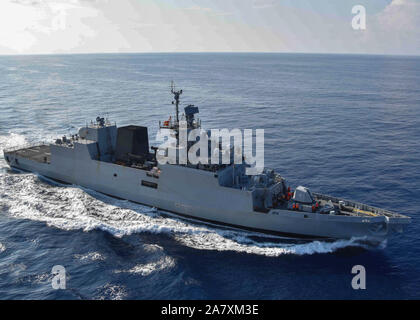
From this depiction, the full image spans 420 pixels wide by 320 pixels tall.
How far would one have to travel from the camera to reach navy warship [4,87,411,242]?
64.2ft

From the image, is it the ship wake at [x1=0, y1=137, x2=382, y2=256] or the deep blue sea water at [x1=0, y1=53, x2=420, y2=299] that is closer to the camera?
the deep blue sea water at [x1=0, y1=53, x2=420, y2=299]

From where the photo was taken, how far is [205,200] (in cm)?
2159

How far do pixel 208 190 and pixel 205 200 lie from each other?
801mm

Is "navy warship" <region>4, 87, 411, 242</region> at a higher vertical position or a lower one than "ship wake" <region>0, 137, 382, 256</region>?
higher

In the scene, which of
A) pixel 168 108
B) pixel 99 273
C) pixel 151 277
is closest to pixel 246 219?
pixel 151 277

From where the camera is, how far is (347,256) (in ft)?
60.9

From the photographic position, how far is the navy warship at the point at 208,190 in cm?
1958

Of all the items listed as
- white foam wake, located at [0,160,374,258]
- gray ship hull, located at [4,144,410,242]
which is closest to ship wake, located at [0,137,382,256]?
white foam wake, located at [0,160,374,258]

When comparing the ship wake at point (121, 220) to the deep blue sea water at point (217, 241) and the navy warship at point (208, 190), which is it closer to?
the deep blue sea water at point (217, 241)

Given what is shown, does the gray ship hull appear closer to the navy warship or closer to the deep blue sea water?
the navy warship

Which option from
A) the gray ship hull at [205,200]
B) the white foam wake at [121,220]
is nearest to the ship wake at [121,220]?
the white foam wake at [121,220]

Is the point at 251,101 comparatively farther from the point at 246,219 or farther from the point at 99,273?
the point at 99,273

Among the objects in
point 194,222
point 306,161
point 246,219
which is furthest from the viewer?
point 306,161

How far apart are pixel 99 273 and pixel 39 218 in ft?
27.5
